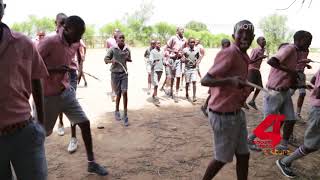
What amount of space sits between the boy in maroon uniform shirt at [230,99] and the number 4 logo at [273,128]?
57.3 inches

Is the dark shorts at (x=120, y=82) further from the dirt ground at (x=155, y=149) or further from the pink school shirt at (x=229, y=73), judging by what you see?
the pink school shirt at (x=229, y=73)

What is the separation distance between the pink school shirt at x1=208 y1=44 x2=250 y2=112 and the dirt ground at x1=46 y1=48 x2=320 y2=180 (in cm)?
142

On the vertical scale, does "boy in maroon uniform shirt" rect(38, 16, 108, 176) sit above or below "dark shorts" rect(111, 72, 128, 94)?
above

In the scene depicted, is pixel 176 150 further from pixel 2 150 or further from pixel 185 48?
pixel 185 48

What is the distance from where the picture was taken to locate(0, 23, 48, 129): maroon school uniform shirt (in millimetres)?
2148

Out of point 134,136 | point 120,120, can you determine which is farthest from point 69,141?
point 120,120

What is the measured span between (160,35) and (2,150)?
1227 inches

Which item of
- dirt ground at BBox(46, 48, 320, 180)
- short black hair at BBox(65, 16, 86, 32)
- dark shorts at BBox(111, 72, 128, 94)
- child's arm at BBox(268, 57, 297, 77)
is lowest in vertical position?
dirt ground at BBox(46, 48, 320, 180)

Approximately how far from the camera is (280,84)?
480 cm

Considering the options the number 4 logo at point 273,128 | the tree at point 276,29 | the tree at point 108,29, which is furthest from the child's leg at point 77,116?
the tree at point 108,29

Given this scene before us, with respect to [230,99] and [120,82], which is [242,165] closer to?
[230,99]

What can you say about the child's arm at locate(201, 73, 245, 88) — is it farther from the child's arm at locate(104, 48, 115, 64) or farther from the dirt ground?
the child's arm at locate(104, 48, 115, 64)

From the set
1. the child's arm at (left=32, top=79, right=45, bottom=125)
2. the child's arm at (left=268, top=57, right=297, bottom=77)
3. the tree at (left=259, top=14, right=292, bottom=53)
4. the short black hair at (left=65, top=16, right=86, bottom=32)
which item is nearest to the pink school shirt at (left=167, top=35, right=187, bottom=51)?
the child's arm at (left=268, top=57, right=297, bottom=77)

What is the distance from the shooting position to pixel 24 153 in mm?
2283
